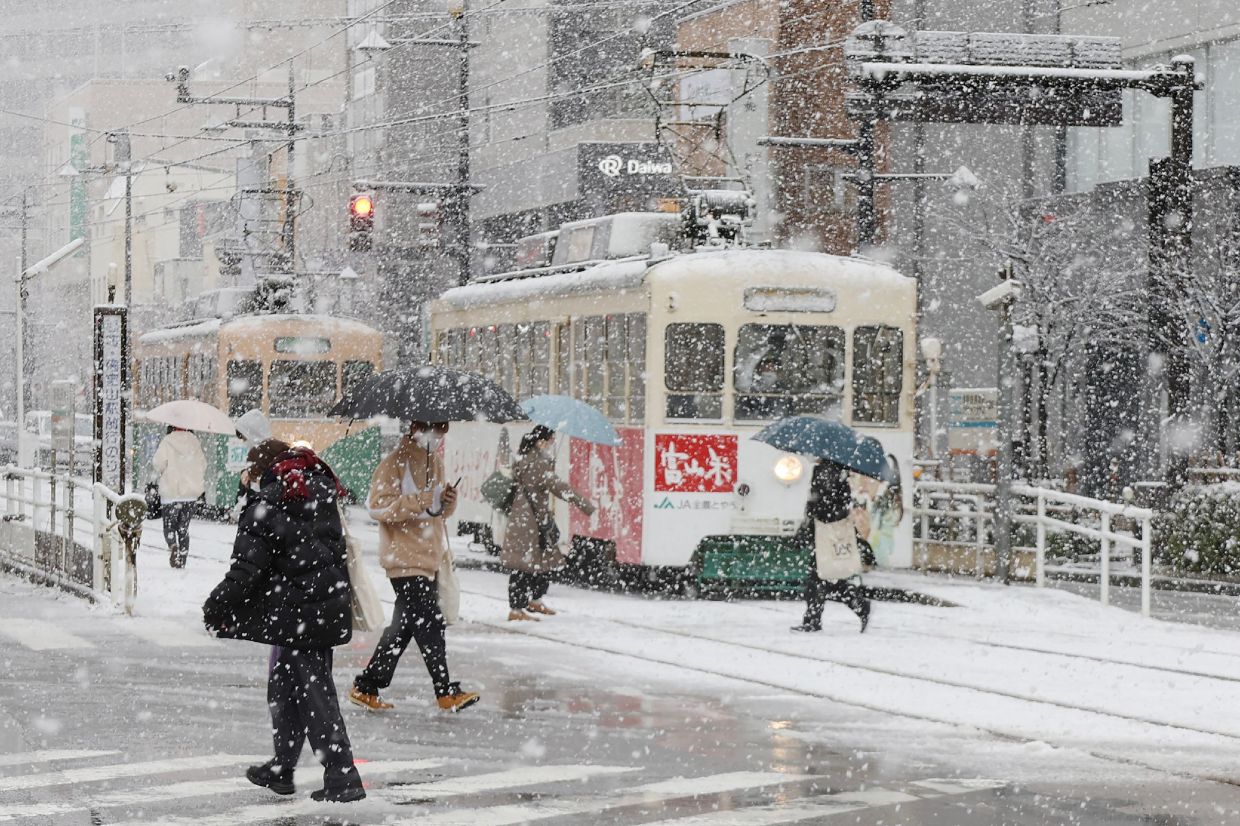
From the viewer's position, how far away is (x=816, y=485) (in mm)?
16234

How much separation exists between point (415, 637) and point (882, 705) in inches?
100

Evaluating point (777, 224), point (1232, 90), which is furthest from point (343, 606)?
point (777, 224)

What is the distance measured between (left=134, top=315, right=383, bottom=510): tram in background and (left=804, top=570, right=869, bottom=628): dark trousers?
49.4 feet

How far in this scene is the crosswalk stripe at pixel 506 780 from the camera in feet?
29.4

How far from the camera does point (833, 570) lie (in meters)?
16.1

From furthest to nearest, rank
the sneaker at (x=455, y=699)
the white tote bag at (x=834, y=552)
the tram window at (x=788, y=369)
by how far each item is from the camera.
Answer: the tram window at (x=788, y=369), the white tote bag at (x=834, y=552), the sneaker at (x=455, y=699)

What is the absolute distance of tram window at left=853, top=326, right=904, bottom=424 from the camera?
798 inches

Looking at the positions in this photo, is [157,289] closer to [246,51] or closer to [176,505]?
[246,51]

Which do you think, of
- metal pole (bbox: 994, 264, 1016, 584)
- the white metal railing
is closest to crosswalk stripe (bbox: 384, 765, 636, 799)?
the white metal railing

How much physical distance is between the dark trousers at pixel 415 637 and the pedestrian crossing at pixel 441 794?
164 cm

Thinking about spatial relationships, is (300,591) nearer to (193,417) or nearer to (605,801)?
(605,801)

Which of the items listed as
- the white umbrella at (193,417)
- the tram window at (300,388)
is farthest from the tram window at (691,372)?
the tram window at (300,388)

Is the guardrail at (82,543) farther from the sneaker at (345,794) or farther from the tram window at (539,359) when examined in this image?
the sneaker at (345,794)

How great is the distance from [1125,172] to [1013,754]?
29859 millimetres
